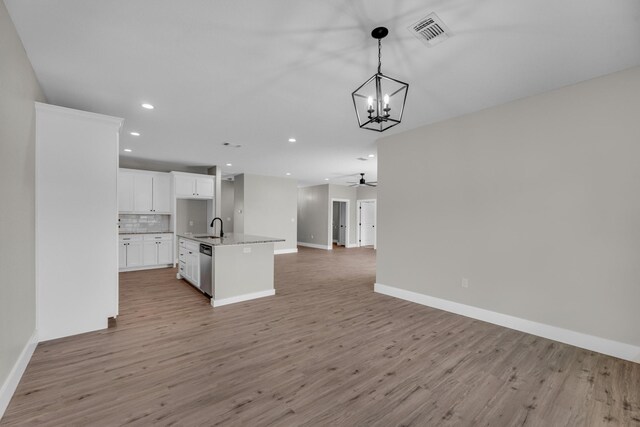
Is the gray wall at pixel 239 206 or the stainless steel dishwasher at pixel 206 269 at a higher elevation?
the gray wall at pixel 239 206

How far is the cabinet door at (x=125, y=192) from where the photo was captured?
21.0ft

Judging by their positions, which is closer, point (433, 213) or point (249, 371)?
point (249, 371)

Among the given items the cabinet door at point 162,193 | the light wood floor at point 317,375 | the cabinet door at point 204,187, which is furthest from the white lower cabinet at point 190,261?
the cabinet door at point 204,187

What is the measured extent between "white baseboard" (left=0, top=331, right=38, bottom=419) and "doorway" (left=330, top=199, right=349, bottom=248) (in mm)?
9220

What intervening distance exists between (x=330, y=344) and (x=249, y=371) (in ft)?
2.87

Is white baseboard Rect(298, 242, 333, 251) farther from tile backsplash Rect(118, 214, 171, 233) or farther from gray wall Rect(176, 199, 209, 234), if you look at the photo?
tile backsplash Rect(118, 214, 171, 233)

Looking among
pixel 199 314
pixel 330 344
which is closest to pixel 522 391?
pixel 330 344

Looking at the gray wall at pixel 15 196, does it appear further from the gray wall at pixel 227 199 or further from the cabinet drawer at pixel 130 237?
→ the gray wall at pixel 227 199

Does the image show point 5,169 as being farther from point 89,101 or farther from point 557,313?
point 557,313

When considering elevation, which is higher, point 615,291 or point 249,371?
point 615,291

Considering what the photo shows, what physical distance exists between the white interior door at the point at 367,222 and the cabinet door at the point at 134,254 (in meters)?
8.13

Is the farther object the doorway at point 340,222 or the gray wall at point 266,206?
the doorway at point 340,222

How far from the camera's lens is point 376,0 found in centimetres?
179

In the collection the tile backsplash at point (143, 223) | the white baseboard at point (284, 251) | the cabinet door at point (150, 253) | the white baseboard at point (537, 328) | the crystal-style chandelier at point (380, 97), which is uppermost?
the crystal-style chandelier at point (380, 97)
